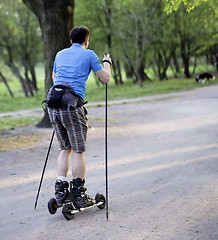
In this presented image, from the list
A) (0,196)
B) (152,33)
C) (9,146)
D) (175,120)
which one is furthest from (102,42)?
(0,196)

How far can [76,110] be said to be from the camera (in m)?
4.32

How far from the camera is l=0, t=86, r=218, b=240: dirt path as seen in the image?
397 cm

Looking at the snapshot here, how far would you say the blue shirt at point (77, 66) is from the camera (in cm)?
432

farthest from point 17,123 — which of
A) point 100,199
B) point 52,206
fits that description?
point 52,206

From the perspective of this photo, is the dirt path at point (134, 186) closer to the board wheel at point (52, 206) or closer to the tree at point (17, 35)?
A: the board wheel at point (52, 206)

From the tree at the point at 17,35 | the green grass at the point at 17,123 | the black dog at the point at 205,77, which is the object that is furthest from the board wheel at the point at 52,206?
the tree at the point at 17,35

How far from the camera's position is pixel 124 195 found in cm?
515

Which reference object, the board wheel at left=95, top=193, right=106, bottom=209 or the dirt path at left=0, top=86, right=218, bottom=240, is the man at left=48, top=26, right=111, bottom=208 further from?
the dirt path at left=0, top=86, right=218, bottom=240

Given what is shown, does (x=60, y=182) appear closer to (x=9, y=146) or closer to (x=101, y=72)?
(x=101, y=72)

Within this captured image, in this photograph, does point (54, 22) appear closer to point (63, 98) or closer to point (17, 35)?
point (63, 98)

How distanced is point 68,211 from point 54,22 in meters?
7.12

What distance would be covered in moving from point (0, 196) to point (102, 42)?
3202cm

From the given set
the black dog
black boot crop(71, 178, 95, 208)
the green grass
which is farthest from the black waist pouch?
the black dog

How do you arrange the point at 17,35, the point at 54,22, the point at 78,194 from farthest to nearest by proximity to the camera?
the point at 17,35 < the point at 54,22 < the point at 78,194
